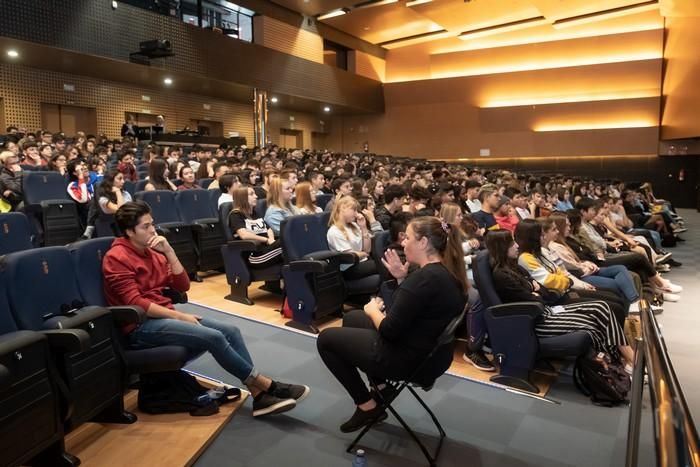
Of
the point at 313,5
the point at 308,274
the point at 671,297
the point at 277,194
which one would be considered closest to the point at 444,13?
the point at 313,5

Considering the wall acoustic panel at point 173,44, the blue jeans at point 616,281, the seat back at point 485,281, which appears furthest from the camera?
the wall acoustic panel at point 173,44

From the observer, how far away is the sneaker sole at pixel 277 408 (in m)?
2.77

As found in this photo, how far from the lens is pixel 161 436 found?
2.54m

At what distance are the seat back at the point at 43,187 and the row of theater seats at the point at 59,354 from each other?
3621 mm

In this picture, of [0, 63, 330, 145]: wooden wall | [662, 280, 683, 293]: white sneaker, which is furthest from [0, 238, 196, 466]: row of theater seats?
[0, 63, 330, 145]: wooden wall

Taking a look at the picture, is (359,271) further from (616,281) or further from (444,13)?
(444,13)

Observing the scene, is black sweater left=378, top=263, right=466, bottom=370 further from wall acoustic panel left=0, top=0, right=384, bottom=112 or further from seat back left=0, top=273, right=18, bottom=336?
wall acoustic panel left=0, top=0, right=384, bottom=112

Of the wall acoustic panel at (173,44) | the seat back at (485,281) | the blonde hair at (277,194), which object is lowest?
the seat back at (485,281)

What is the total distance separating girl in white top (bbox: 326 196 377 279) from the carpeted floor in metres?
1.06

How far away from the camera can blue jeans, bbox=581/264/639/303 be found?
466cm

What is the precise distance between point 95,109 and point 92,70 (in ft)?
4.36

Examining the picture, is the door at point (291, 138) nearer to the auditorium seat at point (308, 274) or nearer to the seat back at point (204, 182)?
the seat back at point (204, 182)

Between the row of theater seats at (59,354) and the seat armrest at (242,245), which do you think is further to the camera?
the seat armrest at (242,245)

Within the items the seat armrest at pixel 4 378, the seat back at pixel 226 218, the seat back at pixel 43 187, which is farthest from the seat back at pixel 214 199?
the seat armrest at pixel 4 378
